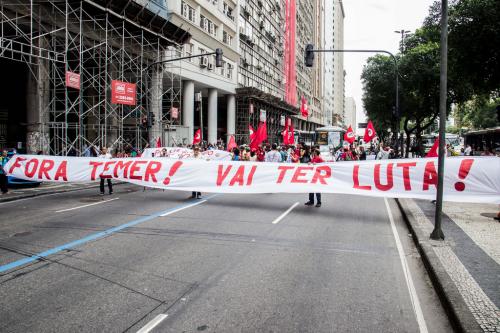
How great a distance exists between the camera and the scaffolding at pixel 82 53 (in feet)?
72.0

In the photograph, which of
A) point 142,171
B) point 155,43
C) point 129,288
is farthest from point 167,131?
point 129,288

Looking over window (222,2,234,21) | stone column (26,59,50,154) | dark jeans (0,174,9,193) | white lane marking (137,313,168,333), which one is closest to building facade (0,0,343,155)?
stone column (26,59,50,154)

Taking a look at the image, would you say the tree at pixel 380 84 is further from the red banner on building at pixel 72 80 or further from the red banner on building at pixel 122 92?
the red banner on building at pixel 72 80

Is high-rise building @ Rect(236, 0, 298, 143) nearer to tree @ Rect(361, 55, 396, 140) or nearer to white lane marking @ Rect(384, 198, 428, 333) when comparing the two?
tree @ Rect(361, 55, 396, 140)

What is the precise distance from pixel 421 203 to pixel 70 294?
11.6 metres

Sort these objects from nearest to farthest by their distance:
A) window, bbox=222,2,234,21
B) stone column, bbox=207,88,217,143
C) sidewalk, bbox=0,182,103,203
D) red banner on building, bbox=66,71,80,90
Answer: sidewalk, bbox=0,182,103,203, red banner on building, bbox=66,71,80,90, stone column, bbox=207,88,217,143, window, bbox=222,2,234,21

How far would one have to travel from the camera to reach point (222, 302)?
480 cm

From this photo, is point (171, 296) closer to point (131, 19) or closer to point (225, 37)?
point (131, 19)

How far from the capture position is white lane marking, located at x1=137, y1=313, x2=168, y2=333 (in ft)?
13.3

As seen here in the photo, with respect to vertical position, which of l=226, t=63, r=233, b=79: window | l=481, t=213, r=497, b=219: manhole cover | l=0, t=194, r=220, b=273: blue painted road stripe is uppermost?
l=226, t=63, r=233, b=79: window

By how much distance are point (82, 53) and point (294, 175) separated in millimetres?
16850

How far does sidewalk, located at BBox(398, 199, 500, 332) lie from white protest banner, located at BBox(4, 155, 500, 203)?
0.86m

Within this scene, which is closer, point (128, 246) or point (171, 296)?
point (171, 296)

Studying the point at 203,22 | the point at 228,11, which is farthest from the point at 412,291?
the point at 228,11
